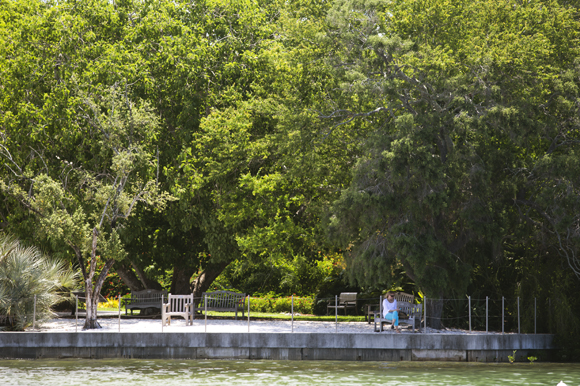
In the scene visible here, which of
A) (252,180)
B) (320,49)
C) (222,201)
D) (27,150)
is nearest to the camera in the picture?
(320,49)

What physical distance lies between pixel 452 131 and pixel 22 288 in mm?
12856

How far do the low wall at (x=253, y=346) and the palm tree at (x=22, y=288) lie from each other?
4.38ft

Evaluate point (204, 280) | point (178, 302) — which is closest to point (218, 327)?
point (178, 302)

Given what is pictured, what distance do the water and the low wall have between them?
0.54 m

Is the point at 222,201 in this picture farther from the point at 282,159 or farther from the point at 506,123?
the point at 506,123

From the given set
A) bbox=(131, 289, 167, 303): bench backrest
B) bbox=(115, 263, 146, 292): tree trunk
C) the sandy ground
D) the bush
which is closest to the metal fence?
the sandy ground

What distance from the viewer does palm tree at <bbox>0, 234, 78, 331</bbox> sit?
1973cm

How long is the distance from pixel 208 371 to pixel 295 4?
1332 centimetres

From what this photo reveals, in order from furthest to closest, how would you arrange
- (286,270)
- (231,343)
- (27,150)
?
1. (286,270)
2. (27,150)
3. (231,343)

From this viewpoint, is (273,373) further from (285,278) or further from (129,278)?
(285,278)

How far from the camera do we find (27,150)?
2612 cm

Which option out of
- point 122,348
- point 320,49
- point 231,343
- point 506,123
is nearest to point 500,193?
point 506,123

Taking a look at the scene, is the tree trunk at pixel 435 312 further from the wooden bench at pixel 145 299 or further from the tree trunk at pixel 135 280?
the tree trunk at pixel 135 280

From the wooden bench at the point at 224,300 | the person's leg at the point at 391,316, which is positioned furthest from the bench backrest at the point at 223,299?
the person's leg at the point at 391,316
